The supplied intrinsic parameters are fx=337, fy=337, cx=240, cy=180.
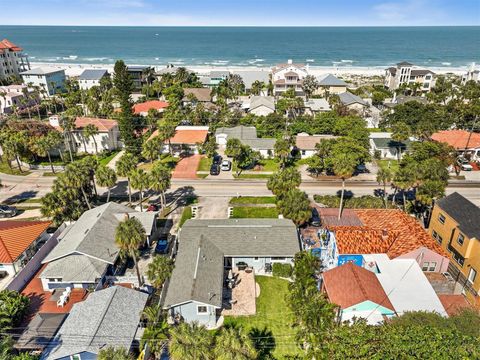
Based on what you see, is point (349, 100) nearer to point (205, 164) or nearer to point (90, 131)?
point (205, 164)

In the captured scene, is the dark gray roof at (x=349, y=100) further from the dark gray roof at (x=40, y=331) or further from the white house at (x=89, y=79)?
the dark gray roof at (x=40, y=331)

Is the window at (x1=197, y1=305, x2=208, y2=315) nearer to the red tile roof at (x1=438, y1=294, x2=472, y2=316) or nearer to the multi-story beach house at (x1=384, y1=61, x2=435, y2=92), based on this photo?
the red tile roof at (x1=438, y1=294, x2=472, y2=316)

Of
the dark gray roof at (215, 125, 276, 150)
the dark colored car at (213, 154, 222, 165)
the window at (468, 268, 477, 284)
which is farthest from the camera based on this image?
the dark gray roof at (215, 125, 276, 150)

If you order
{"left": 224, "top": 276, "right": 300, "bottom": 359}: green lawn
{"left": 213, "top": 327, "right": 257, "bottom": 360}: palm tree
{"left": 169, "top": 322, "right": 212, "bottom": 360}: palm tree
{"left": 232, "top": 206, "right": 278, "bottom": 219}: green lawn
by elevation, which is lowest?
{"left": 224, "top": 276, "right": 300, "bottom": 359}: green lawn

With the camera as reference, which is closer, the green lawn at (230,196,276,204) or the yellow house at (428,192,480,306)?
the yellow house at (428,192,480,306)

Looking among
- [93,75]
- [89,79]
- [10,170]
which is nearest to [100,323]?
[10,170]

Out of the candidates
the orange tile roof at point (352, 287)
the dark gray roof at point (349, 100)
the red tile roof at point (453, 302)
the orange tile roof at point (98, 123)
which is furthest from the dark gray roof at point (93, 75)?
the red tile roof at point (453, 302)

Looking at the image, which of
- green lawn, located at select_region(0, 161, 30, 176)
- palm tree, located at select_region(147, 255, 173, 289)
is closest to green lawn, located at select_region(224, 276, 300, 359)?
palm tree, located at select_region(147, 255, 173, 289)
